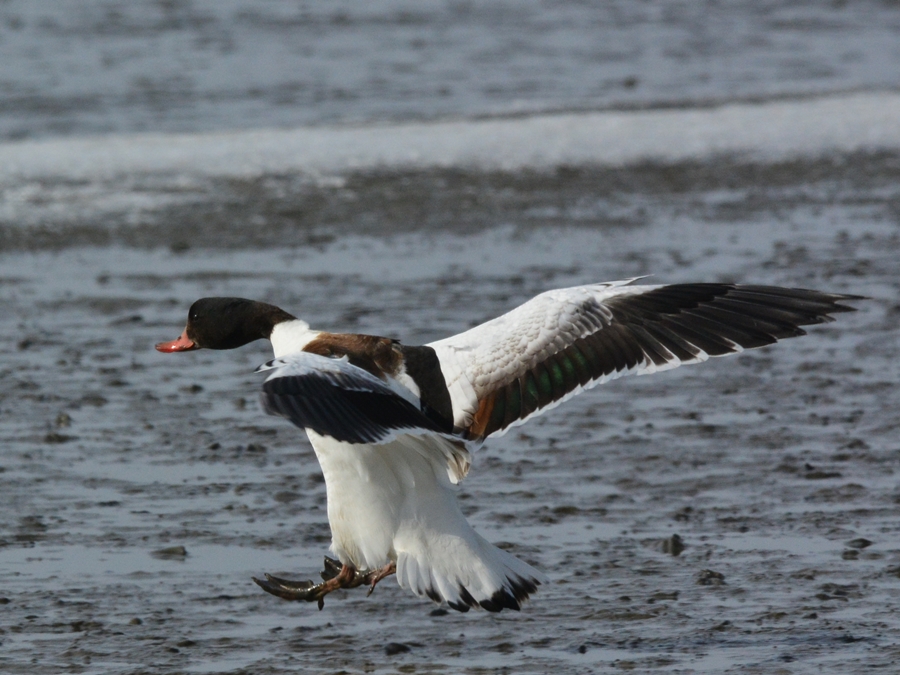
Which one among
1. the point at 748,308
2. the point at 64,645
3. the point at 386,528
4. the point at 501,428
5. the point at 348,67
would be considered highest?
the point at 348,67

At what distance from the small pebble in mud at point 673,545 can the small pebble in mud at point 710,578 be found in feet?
0.78

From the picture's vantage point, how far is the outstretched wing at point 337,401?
4559 mm

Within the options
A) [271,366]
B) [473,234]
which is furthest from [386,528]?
[473,234]

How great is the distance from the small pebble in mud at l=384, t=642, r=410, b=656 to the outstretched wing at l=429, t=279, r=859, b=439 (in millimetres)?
752

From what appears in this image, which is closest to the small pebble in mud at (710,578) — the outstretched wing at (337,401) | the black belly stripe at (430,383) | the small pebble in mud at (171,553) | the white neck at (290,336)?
the black belly stripe at (430,383)

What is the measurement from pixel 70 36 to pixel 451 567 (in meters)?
14.4

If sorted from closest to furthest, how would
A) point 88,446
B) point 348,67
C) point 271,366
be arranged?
point 271,366 < point 88,446 < point 348,67

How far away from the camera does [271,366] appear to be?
16.2ft

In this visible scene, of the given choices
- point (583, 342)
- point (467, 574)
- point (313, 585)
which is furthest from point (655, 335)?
point (313, 585)

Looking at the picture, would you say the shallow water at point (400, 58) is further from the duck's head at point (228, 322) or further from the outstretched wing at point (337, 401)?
the outstretched wing at point (337, 401)

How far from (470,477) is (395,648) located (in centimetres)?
184

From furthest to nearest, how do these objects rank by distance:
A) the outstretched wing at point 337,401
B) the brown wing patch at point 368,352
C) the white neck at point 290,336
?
the white neck at point 290,336
the brown wing patch at point 368,352
the outstretched wing at point 337,401

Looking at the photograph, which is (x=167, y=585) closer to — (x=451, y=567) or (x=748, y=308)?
(x=451, y=567)

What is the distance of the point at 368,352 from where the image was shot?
551 centimetres
